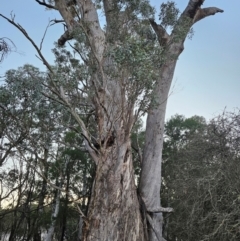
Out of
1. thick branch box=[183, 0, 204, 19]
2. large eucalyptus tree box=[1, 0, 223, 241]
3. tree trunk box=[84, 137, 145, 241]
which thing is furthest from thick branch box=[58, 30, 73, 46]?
tree trunk box=[84, 137, 145, 241]

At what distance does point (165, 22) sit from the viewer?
750cm

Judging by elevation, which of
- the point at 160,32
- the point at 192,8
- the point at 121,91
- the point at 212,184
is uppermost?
the point at 192,8

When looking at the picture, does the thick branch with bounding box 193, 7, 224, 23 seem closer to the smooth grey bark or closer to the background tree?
the smooth grey bark

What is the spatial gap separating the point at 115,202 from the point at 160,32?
12.9ft

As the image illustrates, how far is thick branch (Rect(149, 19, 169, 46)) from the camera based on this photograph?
7445 millimetres

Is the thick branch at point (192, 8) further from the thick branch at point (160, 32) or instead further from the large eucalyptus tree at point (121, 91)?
the thick branch at point (160, 32)

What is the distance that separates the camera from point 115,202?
525cm

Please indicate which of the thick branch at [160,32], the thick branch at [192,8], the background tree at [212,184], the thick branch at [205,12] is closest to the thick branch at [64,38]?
the thick branch at [160,32]

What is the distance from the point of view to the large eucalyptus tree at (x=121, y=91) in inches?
208

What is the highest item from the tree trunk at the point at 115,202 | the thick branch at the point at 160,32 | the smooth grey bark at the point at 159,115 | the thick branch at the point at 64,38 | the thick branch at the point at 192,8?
the thick branch at the point at 192,8

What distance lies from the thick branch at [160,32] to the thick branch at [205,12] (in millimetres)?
949

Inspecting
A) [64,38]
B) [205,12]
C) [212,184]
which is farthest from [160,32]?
[212,184]

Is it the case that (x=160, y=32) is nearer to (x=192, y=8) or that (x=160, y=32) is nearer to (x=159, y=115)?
(x=192, y=8)

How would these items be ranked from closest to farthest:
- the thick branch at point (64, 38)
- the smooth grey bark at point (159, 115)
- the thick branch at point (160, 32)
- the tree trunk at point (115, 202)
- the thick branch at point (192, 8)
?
the tree trunk at point (115, 202)
the smooth grey bark at point (159, 115)
the thick branch at point (160, 32)
the thick branch at point (192, 8)
the thick branch at point (64, 38)
